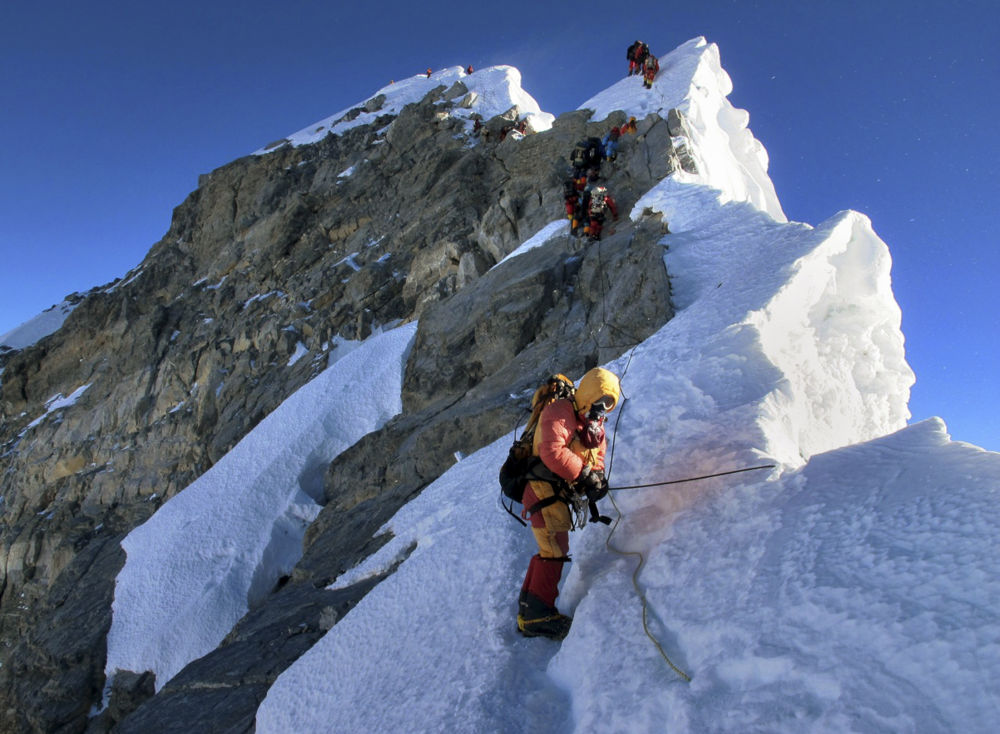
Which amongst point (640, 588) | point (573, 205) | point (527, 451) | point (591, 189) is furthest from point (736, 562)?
point (573, 205)

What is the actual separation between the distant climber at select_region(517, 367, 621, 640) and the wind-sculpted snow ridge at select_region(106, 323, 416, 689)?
337 inches

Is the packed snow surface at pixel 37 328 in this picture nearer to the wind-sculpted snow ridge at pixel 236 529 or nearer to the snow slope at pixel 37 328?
the snow slope at pixel 37 328

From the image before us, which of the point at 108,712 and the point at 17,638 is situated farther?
the point at 17,638

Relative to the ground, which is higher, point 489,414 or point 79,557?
point 489,414

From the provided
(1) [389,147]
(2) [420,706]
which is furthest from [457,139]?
(2) [420,706]

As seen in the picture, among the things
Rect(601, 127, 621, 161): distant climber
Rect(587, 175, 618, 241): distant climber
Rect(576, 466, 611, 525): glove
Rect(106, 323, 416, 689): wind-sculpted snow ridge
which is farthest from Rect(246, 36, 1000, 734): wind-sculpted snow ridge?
Rect(601, 127, 621, 161): distant climber

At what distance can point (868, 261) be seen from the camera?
8.16 meters

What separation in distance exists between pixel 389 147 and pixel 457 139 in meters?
5.11

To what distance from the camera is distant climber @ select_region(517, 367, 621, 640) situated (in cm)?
379

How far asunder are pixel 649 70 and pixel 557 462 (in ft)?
77.3

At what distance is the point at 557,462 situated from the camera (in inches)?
147

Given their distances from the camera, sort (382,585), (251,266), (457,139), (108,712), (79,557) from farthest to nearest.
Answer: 1. (251,266)
2. (457,139)
3. (79,557)
4. (108,712)
5. (382,585)

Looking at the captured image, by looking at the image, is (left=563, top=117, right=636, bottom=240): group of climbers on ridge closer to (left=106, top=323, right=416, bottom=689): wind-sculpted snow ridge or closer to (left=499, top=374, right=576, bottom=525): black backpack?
(left=106, top=323, right=416, bottom=689): wind-sculpted snow ridge

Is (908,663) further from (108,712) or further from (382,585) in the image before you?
(108,712)
